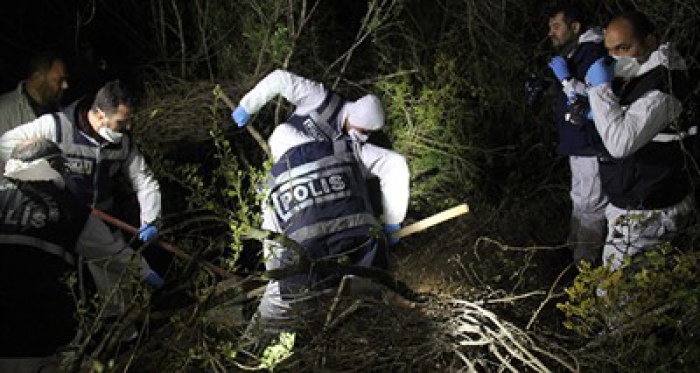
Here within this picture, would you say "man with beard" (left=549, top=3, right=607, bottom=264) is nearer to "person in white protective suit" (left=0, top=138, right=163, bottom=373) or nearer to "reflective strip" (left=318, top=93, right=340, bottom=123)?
"reflective strip" (left=318, top=93, right=340, bottom=123)

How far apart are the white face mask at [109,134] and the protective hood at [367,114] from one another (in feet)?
4.74

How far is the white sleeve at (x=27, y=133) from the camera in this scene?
145 inches

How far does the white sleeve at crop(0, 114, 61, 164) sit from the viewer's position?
3691 mm

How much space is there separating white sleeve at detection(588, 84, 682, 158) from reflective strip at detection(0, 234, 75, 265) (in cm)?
304

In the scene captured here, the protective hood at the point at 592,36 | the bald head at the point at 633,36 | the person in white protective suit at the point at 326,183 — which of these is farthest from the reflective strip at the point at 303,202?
the protective hood at the point at 592,36

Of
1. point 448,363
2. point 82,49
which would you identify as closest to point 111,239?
point 448,363

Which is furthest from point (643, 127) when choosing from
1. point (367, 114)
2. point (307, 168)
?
point (307, 168)

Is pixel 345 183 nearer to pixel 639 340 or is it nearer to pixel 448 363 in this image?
pixel 448 363

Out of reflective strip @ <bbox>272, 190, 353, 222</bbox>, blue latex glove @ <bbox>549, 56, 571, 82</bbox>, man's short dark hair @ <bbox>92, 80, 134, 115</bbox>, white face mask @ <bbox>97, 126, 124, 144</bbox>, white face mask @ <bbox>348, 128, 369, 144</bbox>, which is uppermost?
man's short dark hair @ <bbox>92, 80, 134, 115</bbox>

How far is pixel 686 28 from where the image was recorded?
175 inches

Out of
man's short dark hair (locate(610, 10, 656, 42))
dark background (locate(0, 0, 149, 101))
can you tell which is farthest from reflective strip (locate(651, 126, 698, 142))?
dark background (locate(0, 0, 149, 101))

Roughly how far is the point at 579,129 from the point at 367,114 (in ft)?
5.71

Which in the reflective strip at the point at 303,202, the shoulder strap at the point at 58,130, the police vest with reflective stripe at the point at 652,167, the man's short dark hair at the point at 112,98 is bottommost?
the police vest with reflective stripe at the point at 652,167

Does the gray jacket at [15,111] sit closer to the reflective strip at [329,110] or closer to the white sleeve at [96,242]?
the white sleeve at [96,242]
